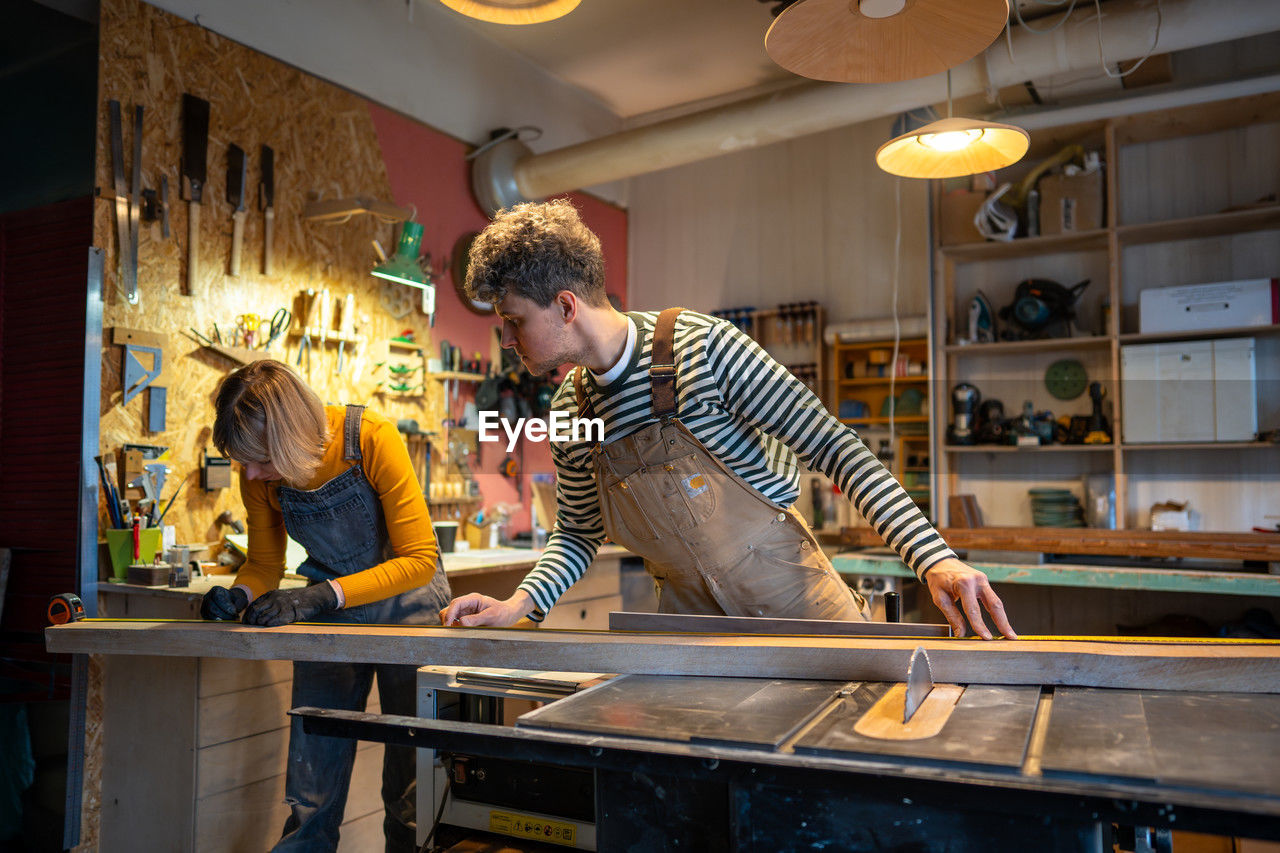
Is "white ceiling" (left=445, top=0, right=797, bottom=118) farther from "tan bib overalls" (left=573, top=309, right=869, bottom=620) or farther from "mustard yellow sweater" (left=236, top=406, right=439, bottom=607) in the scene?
"tan bib overalls" (left=573, top=309, right=869, bottom=620)

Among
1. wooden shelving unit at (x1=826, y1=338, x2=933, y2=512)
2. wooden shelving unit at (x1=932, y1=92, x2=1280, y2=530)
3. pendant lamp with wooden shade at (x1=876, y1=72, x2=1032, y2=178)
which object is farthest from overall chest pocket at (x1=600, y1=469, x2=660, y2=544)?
wooden shelving unit at (x1=826, y1=338, x2=933, y2=512)

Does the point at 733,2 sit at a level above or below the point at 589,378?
above

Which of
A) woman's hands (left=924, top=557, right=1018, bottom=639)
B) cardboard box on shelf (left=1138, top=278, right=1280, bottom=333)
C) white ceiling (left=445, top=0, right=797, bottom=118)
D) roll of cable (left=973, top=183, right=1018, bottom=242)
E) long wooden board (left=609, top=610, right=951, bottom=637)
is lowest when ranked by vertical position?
long wooden board (left=609, top=610, right=951, bottom=637)

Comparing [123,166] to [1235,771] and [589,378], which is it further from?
[1235,771]

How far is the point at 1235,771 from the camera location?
834 millimetres

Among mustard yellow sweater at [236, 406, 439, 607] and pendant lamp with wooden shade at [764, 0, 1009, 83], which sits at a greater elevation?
pendant lamp with wooden shade at [764, 0, 1009, 83]

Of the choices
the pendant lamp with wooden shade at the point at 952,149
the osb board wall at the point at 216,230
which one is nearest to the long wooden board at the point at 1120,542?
the pendant lamp with wooden shade at the point at 952,149

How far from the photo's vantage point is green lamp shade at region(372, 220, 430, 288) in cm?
368

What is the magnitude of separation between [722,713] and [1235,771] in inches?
21.6

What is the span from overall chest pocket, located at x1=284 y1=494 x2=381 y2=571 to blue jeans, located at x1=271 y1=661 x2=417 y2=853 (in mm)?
261

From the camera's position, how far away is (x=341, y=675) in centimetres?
209

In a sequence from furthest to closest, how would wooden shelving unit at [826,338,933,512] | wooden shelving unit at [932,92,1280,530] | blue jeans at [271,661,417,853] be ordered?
wooden shelving unit at [826,338,933,512] < wooden shelving unit at [932,92,1280,530] < blue jeans at [271,661,417,853]

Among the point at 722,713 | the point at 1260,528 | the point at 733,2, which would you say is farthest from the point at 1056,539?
the point at 733,2

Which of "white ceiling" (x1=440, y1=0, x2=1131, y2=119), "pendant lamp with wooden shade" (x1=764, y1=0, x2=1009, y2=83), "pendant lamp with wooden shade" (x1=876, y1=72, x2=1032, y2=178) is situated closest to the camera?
"pendant lamp with wooden shade" (x1=764, y1=0, x2=1009, y2=83)
